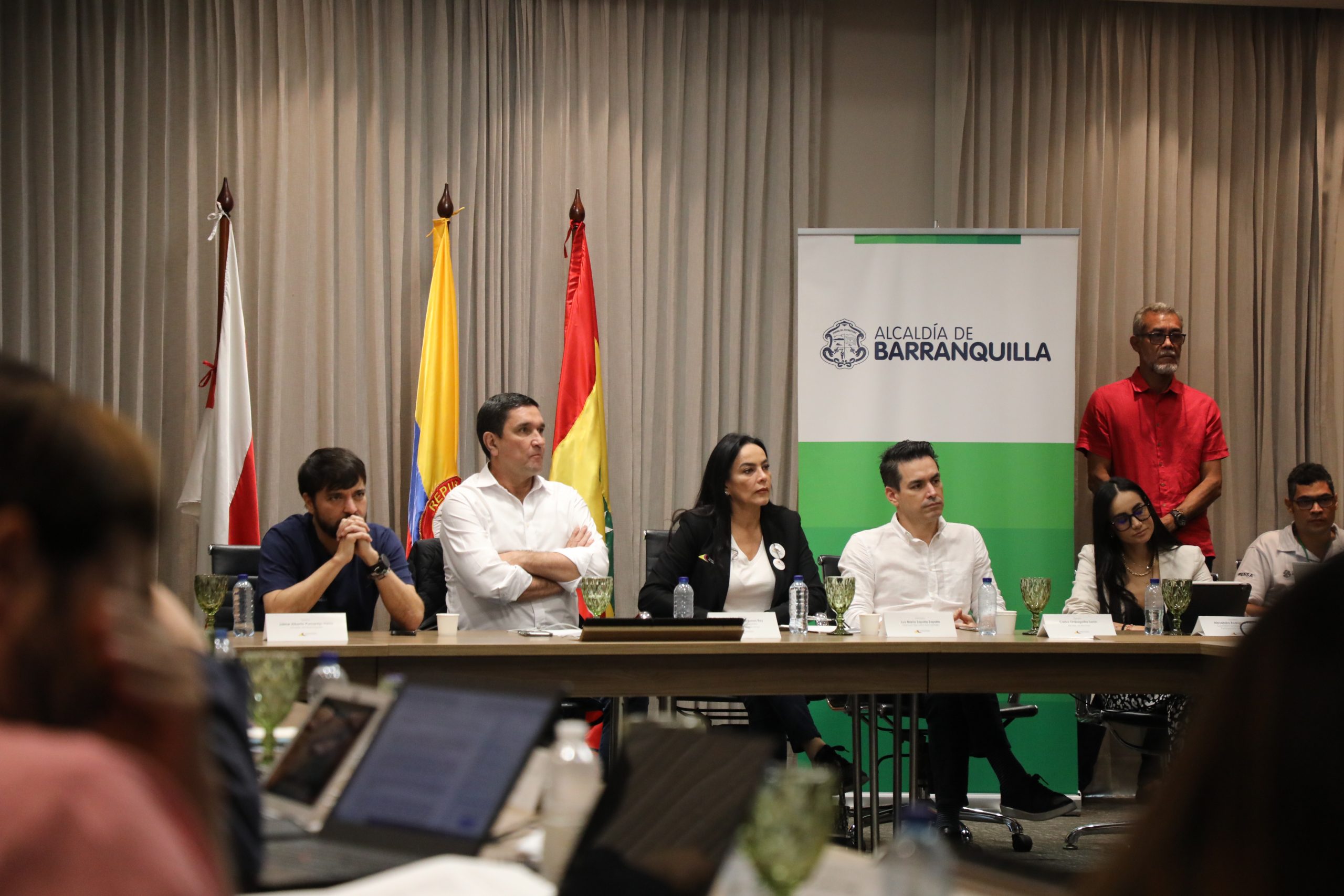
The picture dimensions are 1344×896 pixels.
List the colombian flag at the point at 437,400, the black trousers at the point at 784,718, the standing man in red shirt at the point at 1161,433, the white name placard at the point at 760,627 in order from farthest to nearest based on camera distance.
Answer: the standing man in red shirt at the point at 1161,433
the colombian flag at the point at 437,400
the black trousers at the point at 784,718
the white name placard at the point at 760,627

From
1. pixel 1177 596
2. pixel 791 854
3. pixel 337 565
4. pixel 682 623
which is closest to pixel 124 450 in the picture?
pixel 791 854

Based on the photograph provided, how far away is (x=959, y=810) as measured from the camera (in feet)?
13.3

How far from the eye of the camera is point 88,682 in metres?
0.55

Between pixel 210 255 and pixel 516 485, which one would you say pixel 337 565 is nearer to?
pixel 516 485

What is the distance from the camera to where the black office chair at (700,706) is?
410 centimetres

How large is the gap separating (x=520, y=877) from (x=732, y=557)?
3.01m

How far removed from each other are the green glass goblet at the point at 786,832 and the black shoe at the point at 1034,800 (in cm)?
309

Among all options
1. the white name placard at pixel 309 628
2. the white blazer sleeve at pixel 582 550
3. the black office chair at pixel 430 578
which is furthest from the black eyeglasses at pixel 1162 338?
the white name placard at pixel 309 628

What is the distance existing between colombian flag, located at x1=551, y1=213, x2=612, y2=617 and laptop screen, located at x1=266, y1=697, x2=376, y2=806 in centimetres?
347

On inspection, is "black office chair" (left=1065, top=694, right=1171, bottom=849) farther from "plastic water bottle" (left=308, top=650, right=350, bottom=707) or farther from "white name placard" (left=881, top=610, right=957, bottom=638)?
"plastic water bottle" (left=308, top=650, right=350, bottom=707)

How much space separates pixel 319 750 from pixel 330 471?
7.37ft

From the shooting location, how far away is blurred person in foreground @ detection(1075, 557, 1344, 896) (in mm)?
513

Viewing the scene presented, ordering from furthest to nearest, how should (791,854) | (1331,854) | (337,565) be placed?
(337,565), (791,854), (1331,854)

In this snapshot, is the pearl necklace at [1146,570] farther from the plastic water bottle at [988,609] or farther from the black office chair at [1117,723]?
the plastic water bottle at [988,609]
